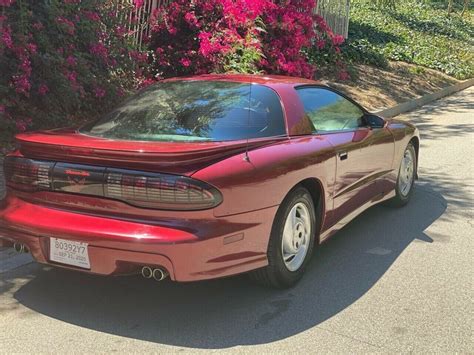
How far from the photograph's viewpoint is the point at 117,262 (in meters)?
3.26

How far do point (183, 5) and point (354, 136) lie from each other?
5763 millimetres

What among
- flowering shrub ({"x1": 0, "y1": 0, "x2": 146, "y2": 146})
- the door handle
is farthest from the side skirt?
flowering shrub ({"x1": 0, "y1": 0, "x2": 146, "y2": 146})

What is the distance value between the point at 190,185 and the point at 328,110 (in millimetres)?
2032

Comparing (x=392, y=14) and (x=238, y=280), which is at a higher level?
(x=392, y=14)

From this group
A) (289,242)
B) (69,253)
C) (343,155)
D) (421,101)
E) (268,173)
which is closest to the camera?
(69,253)

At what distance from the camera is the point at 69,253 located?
340 centimetres

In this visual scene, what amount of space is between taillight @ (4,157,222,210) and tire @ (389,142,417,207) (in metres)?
3.20

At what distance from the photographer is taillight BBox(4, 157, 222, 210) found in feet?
10.6

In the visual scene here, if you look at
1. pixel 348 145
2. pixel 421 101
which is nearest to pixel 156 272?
pixel 348 145

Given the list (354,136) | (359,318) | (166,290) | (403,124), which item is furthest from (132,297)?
(403,124)

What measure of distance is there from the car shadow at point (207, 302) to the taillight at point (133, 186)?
77 cm

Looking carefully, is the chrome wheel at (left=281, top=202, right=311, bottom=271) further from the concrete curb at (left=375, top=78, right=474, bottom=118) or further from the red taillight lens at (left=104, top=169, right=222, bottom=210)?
the concrete curb at (left=375, top=78, right=474, bottom=118)

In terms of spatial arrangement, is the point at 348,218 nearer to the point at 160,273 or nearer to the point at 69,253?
the point at 160,273

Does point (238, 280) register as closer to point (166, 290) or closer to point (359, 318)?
point (166, 290)
